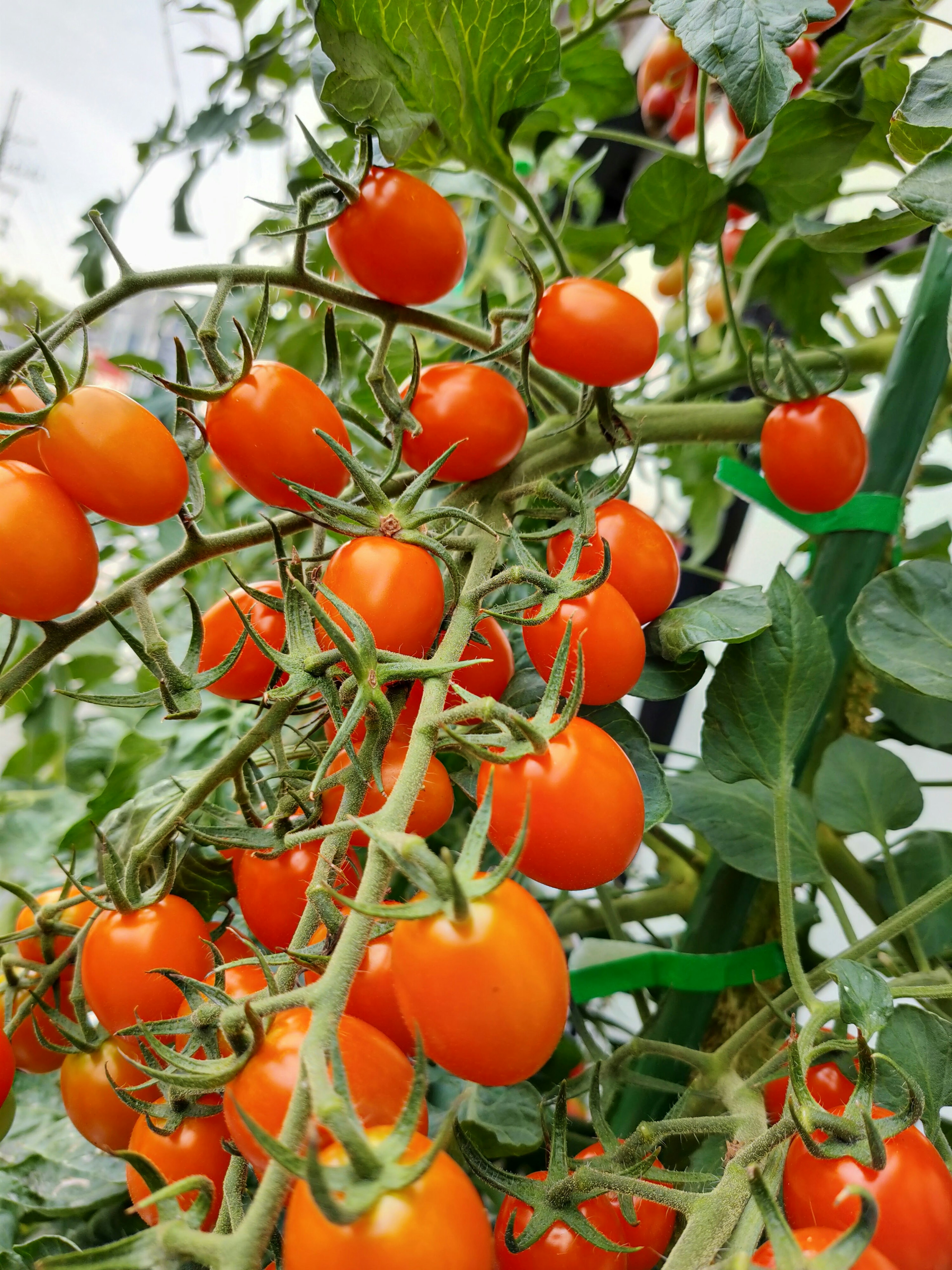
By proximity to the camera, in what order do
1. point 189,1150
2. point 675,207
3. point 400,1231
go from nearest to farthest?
point 400,1231 < point 189,1150 < point 675,207

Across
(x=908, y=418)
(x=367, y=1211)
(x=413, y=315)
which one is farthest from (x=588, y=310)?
(x=367, y=1211)

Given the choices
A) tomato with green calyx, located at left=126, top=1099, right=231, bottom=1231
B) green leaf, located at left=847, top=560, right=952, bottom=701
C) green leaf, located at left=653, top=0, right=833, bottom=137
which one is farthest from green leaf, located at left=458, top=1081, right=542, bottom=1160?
green leaf, located at left=653, top=0, right=833, bottom=137

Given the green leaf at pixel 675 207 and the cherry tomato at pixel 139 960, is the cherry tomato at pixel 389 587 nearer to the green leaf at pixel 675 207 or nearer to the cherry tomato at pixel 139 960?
the cherry tomato at pixel 139 960

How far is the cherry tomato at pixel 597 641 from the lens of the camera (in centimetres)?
30

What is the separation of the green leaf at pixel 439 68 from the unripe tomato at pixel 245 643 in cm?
21

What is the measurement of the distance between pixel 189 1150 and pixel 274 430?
24 centimetres

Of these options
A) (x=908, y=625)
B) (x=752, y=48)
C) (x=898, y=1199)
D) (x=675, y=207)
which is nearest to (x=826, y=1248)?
(x=898, y=1199)

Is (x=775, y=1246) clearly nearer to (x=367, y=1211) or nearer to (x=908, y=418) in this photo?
(x=367, y=1211)

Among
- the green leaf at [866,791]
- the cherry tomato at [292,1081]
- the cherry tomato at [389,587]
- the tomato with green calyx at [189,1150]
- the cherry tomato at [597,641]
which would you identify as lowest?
the tomato with green calyx at [189,1150]

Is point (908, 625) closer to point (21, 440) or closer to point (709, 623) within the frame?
point (709, 623)

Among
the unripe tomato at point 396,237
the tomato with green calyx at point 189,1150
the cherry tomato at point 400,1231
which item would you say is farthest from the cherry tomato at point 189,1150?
the unripe tomato at point 396,237

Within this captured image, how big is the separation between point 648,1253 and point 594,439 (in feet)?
1.12

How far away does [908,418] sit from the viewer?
49 cm

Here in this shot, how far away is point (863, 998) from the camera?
0.30 m
